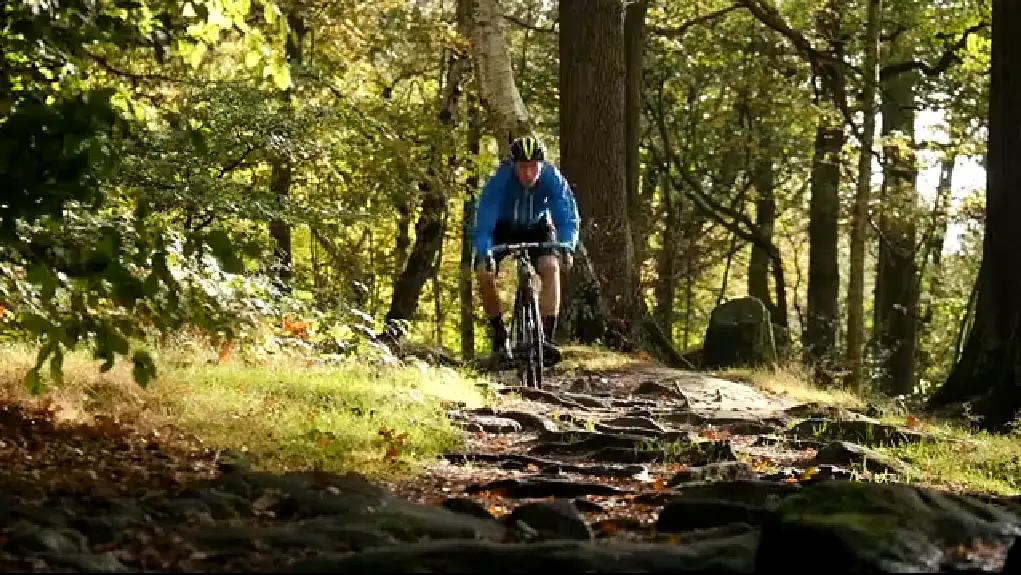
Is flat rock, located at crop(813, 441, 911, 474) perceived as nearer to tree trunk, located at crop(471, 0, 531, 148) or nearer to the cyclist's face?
the cyclist's face

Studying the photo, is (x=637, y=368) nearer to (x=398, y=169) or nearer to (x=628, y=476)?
(x=398, y=169)

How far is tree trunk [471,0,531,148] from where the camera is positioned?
43.8 ft

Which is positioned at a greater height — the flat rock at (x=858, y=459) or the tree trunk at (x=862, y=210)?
the tree trunk at (x=862, y=210)

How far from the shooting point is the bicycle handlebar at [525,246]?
9.64 metres

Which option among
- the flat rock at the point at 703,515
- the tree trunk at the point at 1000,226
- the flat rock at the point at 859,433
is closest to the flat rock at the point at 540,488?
the flat rock at the point at 703,515

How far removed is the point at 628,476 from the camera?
5.92 metres

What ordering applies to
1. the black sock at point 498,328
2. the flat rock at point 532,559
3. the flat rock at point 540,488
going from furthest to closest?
the black sock at point 498,328 < the flat rock at point 540,488 < the flat rock at point 532,559

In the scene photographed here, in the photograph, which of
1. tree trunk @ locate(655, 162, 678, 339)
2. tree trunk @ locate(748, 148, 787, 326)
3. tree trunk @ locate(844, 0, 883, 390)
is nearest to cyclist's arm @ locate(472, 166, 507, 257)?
tree trunk @ locate(844, 0, 883, 390)

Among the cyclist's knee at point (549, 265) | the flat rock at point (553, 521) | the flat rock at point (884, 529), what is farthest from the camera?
the cyclist's knee at point (549, 265)

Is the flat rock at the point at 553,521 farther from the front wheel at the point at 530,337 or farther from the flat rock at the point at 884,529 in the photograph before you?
the front wheel at the point at 530,337

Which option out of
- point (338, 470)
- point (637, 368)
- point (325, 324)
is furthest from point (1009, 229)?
point (338, 470)

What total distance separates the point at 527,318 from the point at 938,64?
15605mm

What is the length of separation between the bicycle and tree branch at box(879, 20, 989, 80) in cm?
1317

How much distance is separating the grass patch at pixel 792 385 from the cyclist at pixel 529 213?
10.3 ft
